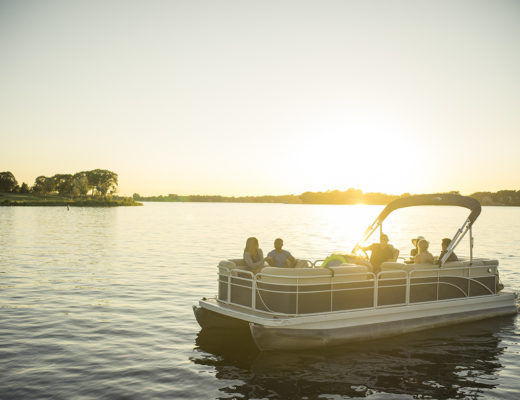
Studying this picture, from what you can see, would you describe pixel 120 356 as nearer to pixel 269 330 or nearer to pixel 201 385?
pixel 201 385

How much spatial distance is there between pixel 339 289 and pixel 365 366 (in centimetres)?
176

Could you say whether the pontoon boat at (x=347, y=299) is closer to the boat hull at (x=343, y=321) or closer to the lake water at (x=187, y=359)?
the boat hull at (x=343, y=321)

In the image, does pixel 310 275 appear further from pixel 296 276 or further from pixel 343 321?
pixel 343 321

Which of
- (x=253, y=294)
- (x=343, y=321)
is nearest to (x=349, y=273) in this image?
(x=343, y=321)

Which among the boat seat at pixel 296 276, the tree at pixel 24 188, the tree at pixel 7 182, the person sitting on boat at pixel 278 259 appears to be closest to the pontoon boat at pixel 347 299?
the boat seat at pixel 296 276

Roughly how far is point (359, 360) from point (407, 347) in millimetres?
1787

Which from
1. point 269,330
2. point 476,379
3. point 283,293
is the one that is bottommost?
point 476,379

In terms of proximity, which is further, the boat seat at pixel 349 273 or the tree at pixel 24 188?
the tree at pixel 24 188

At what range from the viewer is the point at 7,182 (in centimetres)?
18938

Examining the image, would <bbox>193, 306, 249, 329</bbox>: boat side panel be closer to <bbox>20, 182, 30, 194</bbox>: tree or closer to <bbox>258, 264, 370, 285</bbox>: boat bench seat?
<bbox>258, 264, 370, 285</bbox>: boat bench seat

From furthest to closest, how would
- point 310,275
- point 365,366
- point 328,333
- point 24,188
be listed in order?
point 24,188 → point 328,333 → point 310,275 → point 365,366

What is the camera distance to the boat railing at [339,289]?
34.7 feet

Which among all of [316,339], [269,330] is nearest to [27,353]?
[269,330]

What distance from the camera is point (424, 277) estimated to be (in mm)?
12758
